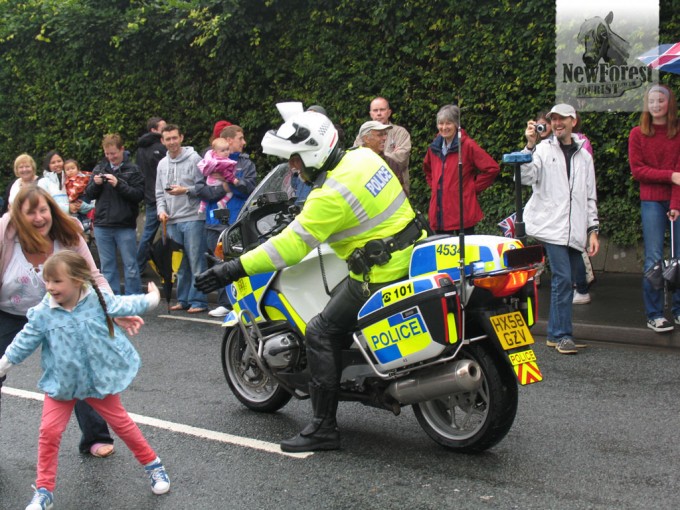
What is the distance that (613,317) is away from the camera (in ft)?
27.3

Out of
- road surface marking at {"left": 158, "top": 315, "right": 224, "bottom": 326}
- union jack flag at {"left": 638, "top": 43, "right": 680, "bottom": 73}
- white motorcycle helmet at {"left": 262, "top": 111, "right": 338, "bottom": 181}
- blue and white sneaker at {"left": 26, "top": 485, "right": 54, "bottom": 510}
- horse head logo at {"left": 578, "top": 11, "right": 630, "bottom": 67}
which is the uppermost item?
horse head logo at {"left": 578, "top": 11, "right": 630, "bottom": 67}

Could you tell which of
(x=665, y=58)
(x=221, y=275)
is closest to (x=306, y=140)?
(x=221, y=275)

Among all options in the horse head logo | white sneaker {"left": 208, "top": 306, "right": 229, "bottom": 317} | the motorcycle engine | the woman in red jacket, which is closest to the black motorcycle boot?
the motorcycle engine

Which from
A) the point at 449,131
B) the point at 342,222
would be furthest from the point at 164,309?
the point at 342,222

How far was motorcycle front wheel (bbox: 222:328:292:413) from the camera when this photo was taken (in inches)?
239

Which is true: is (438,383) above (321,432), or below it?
above

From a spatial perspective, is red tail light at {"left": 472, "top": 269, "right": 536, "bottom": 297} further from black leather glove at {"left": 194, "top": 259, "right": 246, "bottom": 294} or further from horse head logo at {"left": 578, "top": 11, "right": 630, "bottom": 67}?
horse head logo at {"left": 578, "top": 11, "right": 630, "bottom": 67}

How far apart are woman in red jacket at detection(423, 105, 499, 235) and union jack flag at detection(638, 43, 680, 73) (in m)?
1.63

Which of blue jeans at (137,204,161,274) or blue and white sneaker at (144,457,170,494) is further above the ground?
blue jeans at (137,204,161,274)

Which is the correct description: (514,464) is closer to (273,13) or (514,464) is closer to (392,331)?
(392,331)

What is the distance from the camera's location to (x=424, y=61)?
11219 mm

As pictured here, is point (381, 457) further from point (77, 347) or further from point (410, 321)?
point (77, 347)

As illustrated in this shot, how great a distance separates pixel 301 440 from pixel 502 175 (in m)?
6.16

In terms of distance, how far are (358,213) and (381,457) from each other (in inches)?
53.1
